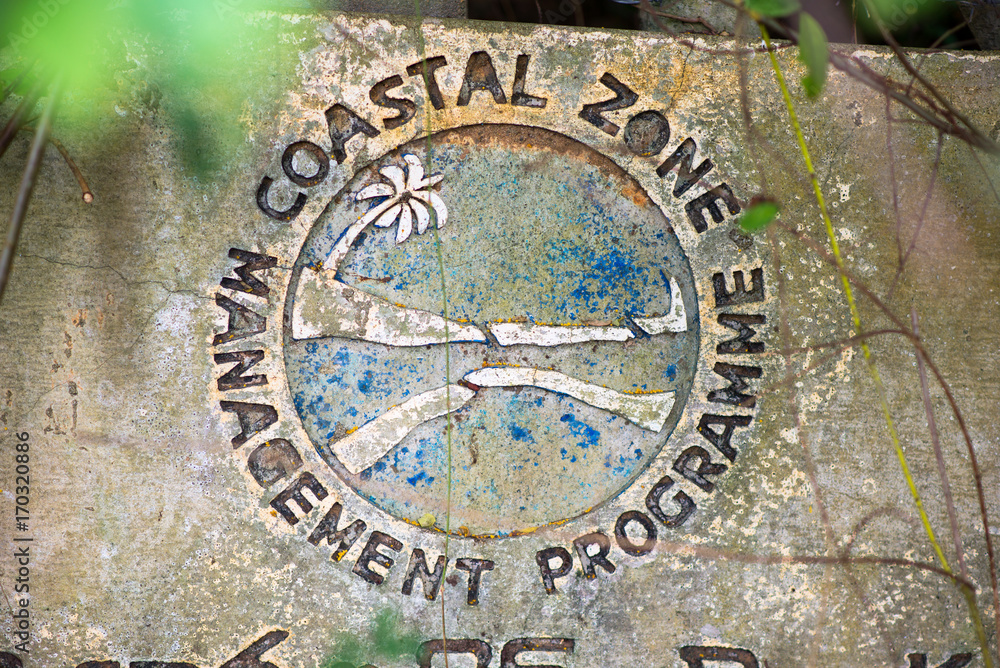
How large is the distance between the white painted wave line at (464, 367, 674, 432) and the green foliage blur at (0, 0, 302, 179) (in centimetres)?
138

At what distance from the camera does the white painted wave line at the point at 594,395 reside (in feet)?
9.34

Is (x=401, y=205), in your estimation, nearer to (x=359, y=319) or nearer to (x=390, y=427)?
(x=359, y=319)

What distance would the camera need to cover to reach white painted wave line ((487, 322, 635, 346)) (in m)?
2.84

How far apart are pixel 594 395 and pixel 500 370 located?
41 centimetres

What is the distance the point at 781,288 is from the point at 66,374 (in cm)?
289

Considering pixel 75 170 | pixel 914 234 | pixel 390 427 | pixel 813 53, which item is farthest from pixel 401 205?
pixel 914 234

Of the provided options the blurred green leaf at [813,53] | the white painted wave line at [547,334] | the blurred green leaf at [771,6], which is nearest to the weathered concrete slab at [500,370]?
the white painted wave line at [547,334]

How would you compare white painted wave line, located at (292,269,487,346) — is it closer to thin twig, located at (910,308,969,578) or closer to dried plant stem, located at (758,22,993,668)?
dried plant stem, located at (758,22,993,668)

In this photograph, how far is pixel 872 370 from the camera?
282cm

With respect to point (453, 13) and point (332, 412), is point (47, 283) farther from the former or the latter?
point (453, 13)

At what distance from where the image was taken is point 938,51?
280 centimetres

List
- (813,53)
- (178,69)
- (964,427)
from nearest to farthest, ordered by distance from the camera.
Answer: (813,53), (178,69), (964,427)

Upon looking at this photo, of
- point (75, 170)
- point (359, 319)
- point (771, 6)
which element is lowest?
point (359, 319)

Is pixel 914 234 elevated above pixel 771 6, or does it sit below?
below
